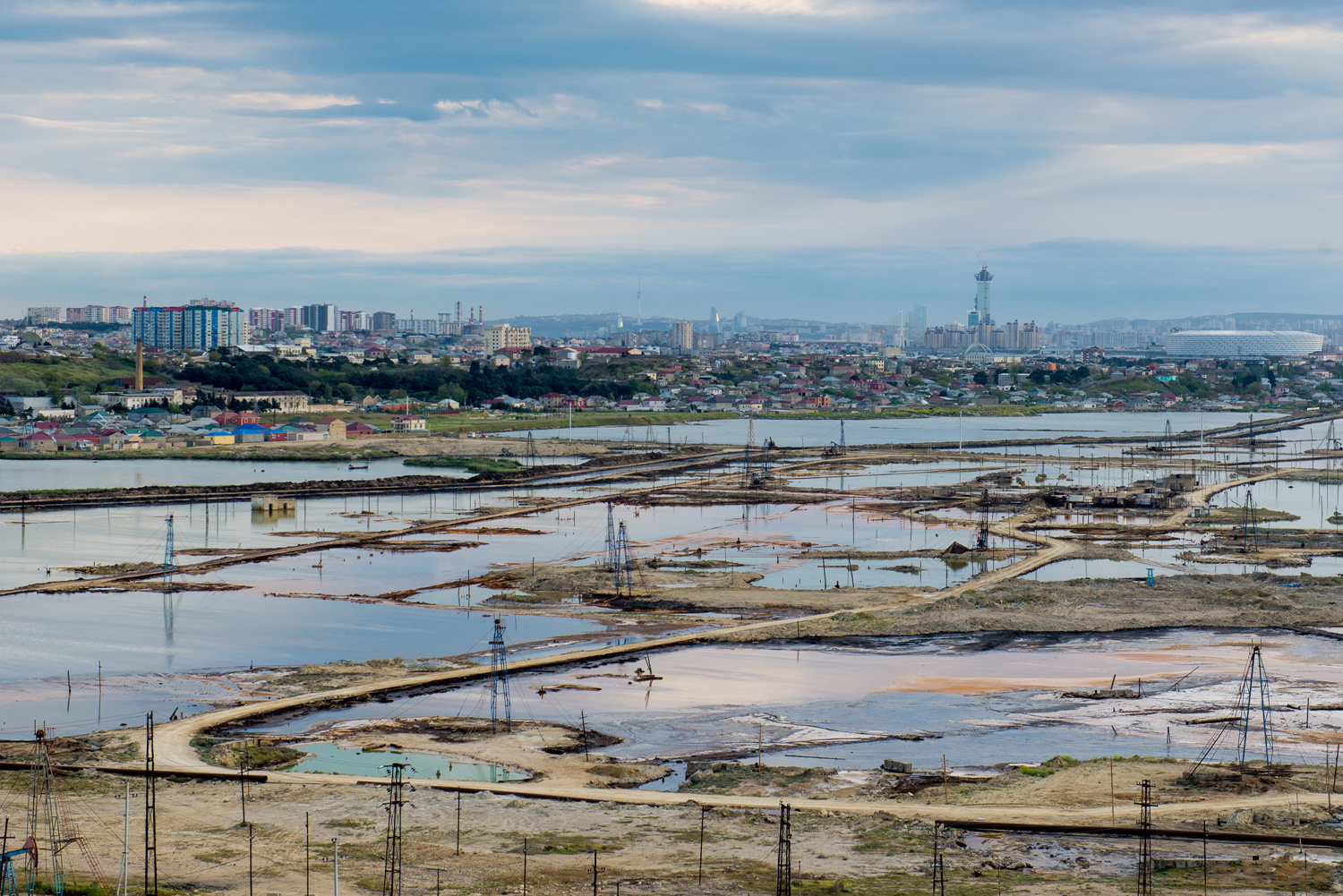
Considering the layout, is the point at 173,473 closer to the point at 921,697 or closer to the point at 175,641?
the point at 175,641

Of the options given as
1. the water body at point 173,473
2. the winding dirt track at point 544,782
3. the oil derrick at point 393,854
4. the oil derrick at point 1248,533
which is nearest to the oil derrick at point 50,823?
the winding dirt track at point 544,782

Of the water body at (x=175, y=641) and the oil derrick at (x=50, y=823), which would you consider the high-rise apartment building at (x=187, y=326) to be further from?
the oil derrick at (x=50, y=823)

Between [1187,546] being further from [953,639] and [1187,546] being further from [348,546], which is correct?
[348,546]

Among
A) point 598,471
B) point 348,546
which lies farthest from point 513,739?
point 598,471

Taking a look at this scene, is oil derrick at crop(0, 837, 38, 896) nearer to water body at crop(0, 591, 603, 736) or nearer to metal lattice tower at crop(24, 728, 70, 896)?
metal lattice tower at crop(24, 728, 70, 896)

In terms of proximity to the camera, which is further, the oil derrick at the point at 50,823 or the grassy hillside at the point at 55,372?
the grassy hillside at the point at 55,372
